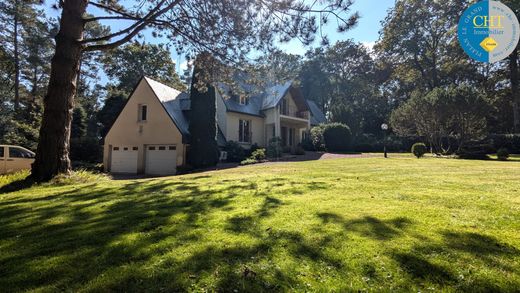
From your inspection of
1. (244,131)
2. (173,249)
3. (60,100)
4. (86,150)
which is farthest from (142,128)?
(173,249)

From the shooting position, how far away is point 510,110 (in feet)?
118

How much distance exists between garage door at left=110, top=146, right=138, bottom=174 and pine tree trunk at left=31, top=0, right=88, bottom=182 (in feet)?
38.6

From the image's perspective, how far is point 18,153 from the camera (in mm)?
15719

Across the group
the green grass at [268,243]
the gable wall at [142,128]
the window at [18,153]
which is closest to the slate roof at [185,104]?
the gable wall at [142,128]

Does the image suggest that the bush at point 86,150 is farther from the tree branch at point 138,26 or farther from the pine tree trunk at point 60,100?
the tree branch at point 138,26

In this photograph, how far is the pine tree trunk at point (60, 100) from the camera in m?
9.48

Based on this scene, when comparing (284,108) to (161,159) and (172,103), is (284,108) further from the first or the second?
(161,159)

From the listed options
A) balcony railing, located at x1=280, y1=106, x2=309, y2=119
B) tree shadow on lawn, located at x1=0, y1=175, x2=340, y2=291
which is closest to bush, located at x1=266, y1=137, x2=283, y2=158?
balcony railing, located at x1=280, y1=106, x2=309, y2=119

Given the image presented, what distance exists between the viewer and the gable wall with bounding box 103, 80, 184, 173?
66.7ft

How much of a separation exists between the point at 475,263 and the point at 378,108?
145ft

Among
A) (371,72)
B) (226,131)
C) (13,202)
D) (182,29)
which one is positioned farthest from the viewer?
(371,72)

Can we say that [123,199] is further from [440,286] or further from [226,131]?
[226,131]

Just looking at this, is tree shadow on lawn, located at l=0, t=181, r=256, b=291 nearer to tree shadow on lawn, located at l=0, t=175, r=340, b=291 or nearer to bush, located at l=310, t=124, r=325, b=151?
tree shadow on lawn, located at l=0, t=175, r=340, b=291

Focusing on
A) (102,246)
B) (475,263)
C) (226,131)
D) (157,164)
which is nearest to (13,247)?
(102,246)
